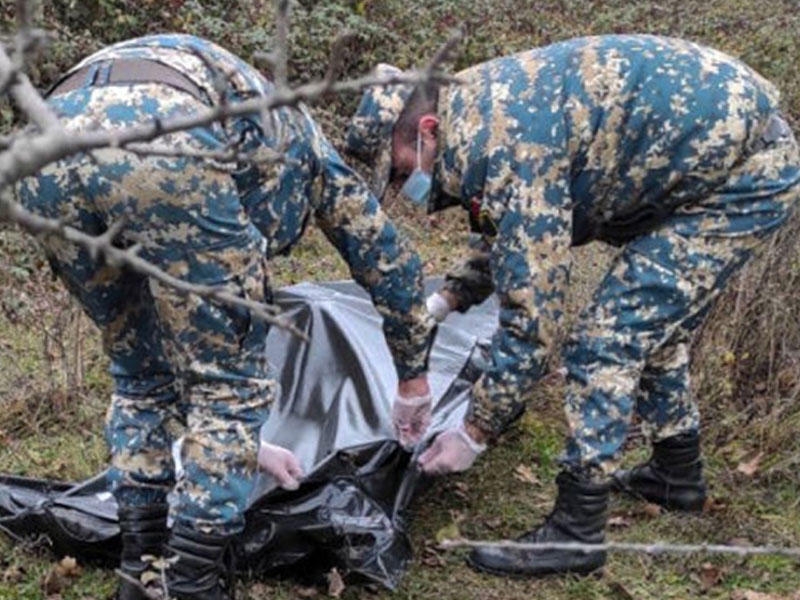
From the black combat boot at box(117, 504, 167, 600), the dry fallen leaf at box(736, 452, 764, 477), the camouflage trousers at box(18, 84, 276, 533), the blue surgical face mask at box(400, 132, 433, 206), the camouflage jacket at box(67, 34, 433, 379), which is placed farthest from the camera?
the dry fallen leaf at box(736, 452, 764, 477)

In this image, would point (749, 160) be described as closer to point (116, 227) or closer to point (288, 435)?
point (288, 435)

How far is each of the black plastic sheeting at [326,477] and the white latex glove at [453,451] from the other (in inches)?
5.7

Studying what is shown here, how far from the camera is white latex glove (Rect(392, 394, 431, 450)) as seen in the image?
3.46 m

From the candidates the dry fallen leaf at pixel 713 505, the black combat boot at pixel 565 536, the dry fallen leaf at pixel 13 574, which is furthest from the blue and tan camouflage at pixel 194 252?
the dry fallen leaf at pixel 713 505

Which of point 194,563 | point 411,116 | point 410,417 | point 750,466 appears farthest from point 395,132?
point 750,466

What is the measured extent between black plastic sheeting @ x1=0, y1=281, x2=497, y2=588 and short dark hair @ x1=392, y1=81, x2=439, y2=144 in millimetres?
647

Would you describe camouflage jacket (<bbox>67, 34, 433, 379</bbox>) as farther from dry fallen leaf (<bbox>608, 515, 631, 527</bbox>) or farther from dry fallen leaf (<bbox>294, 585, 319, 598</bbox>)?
dry fallen leaf (<bbox>608, 515, 631, 527</bbox>)

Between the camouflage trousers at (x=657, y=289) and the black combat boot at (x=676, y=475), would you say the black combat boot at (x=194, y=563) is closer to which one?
the camouflage trousers at (x=657, y=289)

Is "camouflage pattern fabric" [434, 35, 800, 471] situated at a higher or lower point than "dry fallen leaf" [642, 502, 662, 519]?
higher

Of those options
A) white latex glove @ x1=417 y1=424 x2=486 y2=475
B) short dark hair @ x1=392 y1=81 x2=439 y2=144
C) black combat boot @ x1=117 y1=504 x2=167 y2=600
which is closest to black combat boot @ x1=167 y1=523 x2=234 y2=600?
black combat boot @ x1=117 y1=504 x2=167 y2=600

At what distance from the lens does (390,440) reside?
3.49 meters

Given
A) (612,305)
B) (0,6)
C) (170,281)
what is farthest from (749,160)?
(0,6)

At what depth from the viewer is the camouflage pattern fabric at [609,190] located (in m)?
2.99

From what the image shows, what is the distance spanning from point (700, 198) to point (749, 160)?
171 mm
